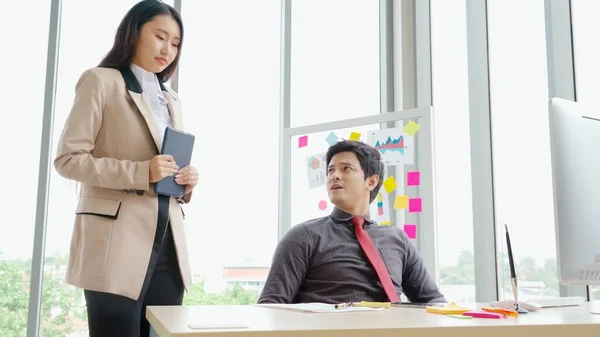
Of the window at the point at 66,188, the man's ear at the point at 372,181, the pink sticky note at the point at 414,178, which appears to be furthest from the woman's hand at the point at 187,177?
the pink sticky note at the point at 414,178

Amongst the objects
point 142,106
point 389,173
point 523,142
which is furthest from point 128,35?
point 523,142

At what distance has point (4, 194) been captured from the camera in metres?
2.88

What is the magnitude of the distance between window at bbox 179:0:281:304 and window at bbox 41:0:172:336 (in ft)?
1.48

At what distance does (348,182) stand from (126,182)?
0.84m

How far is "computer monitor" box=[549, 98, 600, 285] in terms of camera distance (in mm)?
1193

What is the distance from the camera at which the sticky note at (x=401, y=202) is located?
2861mm

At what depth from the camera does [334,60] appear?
356cm

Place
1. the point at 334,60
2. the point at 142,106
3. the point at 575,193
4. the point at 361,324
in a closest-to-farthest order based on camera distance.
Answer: the point at 361,324, the point at 575,193, the point at 142,106, the point at 334,60

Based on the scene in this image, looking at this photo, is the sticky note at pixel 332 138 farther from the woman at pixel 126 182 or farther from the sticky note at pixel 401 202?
the woman at pixel 126 182

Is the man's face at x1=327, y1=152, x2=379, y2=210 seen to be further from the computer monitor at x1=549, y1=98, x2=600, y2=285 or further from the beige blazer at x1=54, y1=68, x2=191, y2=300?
the computer monitor at x1=549, y1=98, x2=600, y2=285

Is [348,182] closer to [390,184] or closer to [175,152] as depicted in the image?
[175,152]

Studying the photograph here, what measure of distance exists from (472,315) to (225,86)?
8.10ft

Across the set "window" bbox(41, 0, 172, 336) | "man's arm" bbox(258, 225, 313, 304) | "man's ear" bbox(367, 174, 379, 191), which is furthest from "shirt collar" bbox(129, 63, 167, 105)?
"window" bbox(41, 0, 172, 336)

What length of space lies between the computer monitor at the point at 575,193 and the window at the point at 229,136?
87.3 inches
